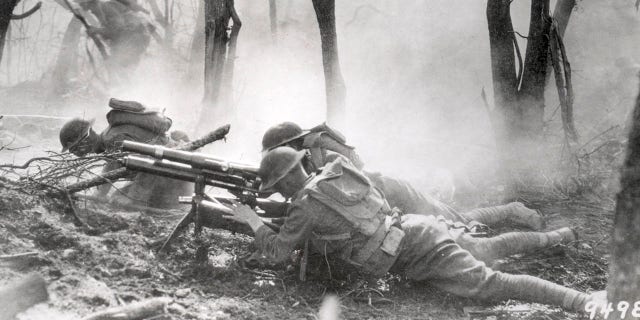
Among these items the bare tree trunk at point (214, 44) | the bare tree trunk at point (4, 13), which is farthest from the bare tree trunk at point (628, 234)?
the bare tree trunk at point (214, 44)

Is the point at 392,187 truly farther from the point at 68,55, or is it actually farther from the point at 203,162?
the point at 68,55

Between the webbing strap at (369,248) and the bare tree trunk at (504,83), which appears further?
the bare tree trunk at (504,83)

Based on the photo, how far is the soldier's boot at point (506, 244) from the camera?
4445 millimetres

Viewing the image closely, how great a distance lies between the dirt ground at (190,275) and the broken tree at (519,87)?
252 cm

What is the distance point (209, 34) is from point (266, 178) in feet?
16.5

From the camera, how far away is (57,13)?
15.9 m

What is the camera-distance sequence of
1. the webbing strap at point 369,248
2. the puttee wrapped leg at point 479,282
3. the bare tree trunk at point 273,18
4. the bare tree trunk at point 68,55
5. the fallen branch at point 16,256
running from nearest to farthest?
1. the fallen branch at point 16,256
2. the puttee wrapped leg at point 479,282
3. the webbing strap at point 369,248
4. the bare tree trunk at point 68,55
5. the bare tree trunk at point 273,18

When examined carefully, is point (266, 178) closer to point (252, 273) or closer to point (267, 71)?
point (252, 273)

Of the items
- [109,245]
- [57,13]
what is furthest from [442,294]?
[57,13]

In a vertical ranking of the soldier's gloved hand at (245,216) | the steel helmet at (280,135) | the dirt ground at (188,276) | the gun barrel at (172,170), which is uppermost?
the steel helmet at (280,135)

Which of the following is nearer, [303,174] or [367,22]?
[303,174]

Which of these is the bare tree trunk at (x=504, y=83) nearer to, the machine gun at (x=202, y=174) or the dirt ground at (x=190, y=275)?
the dirt ground at (x=190, y=275)

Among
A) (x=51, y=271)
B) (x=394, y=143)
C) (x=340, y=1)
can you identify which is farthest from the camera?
(x=340, y=1)

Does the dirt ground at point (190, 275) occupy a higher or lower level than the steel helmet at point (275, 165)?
lower
